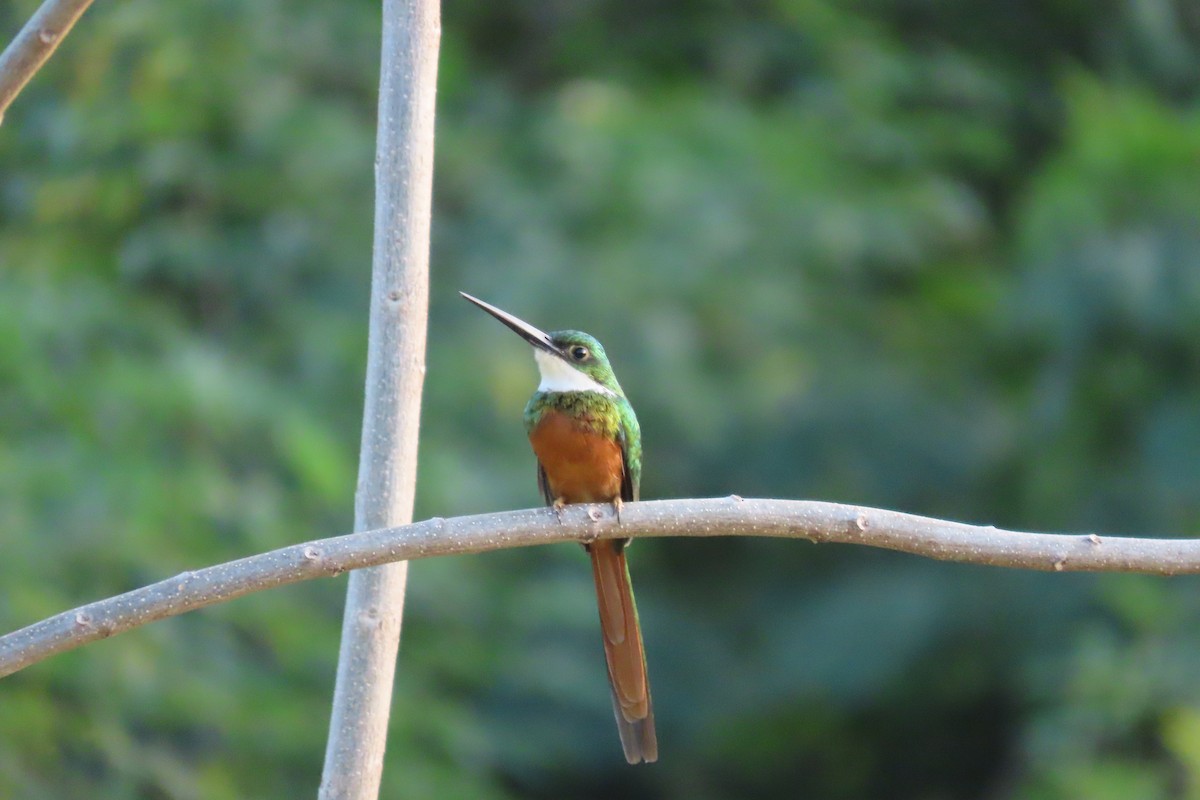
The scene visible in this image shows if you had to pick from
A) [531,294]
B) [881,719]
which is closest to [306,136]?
[531,294]

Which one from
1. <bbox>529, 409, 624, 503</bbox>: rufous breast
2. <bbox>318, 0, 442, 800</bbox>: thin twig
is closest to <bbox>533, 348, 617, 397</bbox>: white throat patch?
<bbox>529, 409, 624, 503</bbox>: rufous breast

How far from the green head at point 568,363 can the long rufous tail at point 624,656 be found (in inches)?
16.2

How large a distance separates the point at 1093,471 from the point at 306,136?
335cm

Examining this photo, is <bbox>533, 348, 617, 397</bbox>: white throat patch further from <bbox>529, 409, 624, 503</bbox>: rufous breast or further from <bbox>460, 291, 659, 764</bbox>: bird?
<bbox>529, 409, 624, 503</bbox>: rufous breast

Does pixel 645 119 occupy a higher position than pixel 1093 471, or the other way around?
pixel 645 119

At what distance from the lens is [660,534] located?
6.48ft

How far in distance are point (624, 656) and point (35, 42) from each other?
4.49ft

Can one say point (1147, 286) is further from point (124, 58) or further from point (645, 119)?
point (124, 58)

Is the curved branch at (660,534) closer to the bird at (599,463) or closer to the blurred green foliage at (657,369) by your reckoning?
the bird at (599,463)

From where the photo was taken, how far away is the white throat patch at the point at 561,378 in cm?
295

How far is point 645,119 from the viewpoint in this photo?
19.7ft

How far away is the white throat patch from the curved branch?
92 centimetres

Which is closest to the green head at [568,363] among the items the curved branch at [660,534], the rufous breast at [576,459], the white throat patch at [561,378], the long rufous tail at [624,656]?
the white throat patch at [561,378]

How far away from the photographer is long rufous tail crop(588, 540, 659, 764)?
244cm
